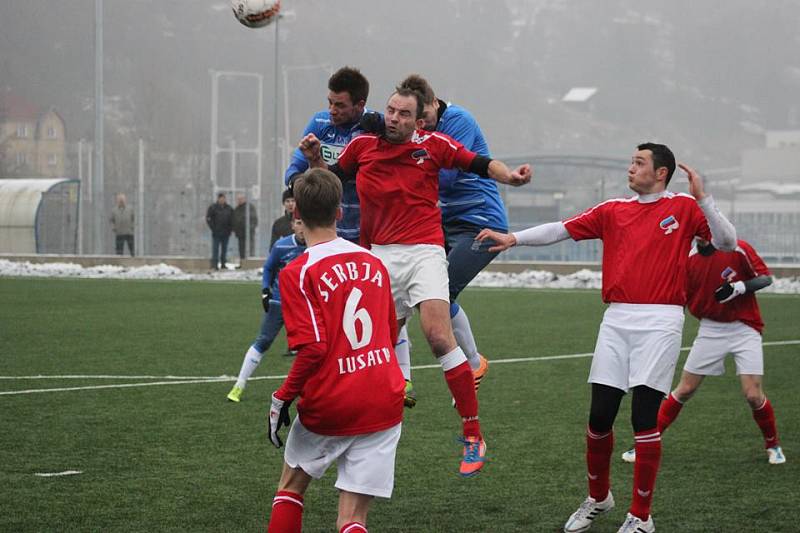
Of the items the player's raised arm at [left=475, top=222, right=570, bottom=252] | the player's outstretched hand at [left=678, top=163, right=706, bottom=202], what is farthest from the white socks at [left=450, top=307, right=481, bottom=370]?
the player's outstretched hand at [left=678, top=163, right=706, bottom=202]

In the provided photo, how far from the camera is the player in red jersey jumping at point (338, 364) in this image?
481 cm

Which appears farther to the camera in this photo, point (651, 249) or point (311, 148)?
point (311, 148)

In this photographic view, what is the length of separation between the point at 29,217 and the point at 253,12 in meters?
28.5

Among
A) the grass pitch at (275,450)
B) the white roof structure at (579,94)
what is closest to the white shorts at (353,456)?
the grass pitch at (275,450)

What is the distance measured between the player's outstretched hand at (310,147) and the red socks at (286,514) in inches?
110

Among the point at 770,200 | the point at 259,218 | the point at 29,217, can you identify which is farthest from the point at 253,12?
the point at 770,200

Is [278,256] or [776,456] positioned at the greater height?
[278,256]

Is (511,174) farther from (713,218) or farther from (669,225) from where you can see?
(713,218)

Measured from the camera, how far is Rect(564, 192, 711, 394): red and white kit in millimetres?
6363

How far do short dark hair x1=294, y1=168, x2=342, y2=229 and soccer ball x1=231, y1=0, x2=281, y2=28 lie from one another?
4681 mm

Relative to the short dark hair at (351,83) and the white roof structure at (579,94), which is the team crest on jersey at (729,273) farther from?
the white roof structure at (579,94)

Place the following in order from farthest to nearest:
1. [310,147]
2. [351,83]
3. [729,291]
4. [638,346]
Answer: [729,291] < [351,83] < [310,147] < [638,346]

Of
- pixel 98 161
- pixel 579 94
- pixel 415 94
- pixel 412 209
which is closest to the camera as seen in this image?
pixel 415 94

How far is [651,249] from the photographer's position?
21.1 feet
